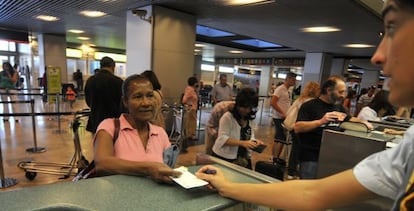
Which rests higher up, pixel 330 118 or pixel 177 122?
pixel 330 118

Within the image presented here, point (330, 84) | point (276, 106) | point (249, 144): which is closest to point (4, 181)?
point (249, 144)

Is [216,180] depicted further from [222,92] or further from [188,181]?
[222,92]

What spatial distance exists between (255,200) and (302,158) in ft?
6.07

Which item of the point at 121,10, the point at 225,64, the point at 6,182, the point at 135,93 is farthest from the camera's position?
the point at 225,64

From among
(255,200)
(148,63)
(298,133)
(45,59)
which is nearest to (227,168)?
(255,200)

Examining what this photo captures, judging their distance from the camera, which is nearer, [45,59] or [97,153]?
[97,153]

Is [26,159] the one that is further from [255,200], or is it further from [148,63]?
[255,200]

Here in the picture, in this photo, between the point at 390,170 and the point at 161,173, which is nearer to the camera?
the point at 390,170

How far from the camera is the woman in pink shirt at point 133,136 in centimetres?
121

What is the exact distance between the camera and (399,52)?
0.55 meters

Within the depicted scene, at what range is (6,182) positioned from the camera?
117 inches

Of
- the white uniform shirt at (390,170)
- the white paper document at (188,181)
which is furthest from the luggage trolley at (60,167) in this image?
the white uniform shirt at (390,170)

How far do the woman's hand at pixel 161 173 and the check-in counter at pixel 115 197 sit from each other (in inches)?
0.8

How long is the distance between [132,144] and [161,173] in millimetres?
517
